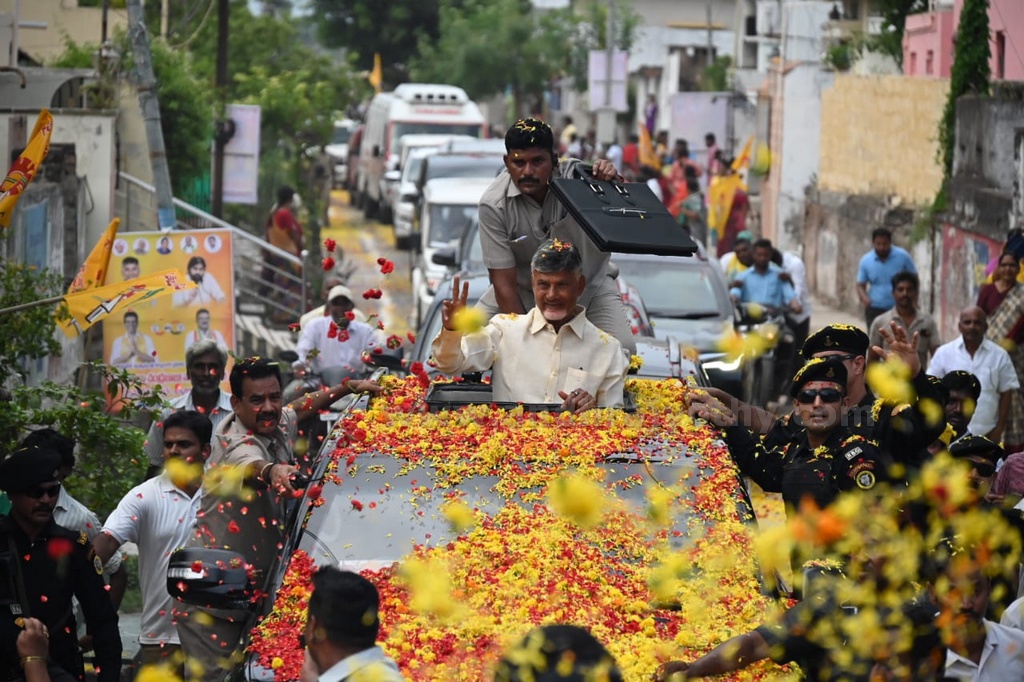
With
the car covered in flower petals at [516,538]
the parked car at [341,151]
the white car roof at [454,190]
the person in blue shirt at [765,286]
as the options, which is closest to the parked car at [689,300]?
the person in blue shirt at [765,286]

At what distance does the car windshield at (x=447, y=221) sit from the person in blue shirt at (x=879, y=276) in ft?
23.2

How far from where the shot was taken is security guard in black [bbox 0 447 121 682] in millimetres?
6379

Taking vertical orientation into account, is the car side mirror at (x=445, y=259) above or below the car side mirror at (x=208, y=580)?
above

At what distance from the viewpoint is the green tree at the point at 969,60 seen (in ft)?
65.1

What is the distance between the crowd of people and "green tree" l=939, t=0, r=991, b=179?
12.3 m

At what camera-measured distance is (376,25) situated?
6147 cm

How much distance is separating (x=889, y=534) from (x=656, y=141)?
33807 millimetres

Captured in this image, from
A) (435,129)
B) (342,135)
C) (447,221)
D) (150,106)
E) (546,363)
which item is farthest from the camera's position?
(342,135)

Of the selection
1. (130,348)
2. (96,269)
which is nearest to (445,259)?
(130,348)

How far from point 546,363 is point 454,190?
17068mm

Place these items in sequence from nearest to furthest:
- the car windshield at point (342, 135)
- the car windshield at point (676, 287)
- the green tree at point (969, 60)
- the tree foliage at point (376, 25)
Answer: the car windshield at point (676, 287) → the green tree at point (969, 60) → the car windshield at point (342, 135) → the tree foliage at point (376, 25)

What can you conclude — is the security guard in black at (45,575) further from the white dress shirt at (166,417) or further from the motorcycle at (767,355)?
the motorcycle at (767,355)

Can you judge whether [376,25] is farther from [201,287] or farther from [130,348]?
[130,348]

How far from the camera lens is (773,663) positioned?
5.52 meters
